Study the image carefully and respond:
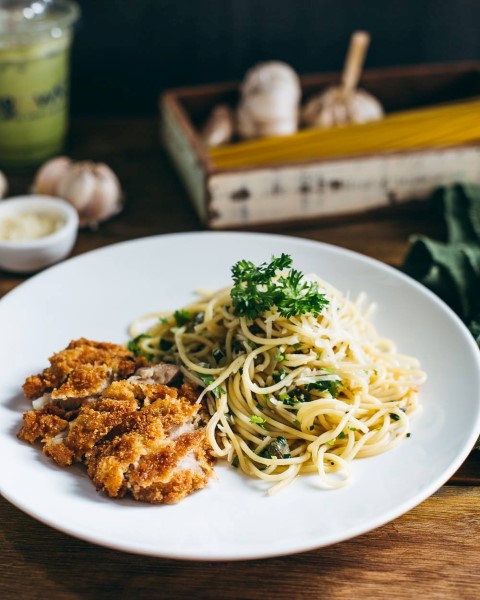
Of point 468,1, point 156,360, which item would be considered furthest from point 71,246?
point 468,1

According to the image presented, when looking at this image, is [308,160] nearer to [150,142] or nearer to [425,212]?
[425,212]

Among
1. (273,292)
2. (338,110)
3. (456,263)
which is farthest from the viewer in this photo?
(338,110)

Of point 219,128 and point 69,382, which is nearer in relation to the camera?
point 69,382

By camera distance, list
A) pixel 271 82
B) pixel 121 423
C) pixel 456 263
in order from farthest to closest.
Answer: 1. pixel 271 82
2. pixel 456 263
3. pixel 121 423

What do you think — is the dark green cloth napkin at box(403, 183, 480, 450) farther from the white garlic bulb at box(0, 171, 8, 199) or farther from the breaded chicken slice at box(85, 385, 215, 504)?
the white garlic bulb at box(0, 171, 8, 199)

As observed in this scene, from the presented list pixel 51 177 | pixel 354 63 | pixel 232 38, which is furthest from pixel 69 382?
pixel 232 38

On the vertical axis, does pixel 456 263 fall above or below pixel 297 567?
above

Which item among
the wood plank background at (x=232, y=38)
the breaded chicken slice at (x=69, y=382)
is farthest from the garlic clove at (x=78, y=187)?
the wood plank background at (x=232, y=38)

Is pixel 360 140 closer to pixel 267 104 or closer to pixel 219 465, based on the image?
pixel 267 104
